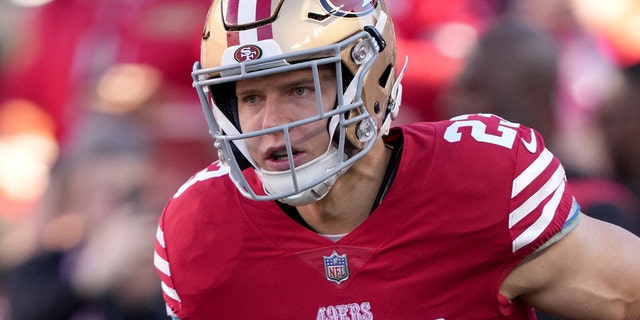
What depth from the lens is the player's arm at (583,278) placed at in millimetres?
3096

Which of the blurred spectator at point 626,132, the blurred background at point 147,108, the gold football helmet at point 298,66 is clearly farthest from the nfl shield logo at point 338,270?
the blurred spectator at point 626,132

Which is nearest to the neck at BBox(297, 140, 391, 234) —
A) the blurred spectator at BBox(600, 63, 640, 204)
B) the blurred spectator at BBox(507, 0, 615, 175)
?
the blurred spectator at BBox(600, 63, 640, 204)

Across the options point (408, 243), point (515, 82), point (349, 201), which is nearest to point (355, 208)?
point (349, 201)

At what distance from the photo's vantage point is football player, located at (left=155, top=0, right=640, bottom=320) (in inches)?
121

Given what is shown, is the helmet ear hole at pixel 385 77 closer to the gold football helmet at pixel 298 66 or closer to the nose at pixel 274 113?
the gold football helmet at pixel 298 66

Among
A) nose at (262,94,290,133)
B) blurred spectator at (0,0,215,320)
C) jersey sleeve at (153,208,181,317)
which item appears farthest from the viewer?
blurred spectator at (0,0,215,320)

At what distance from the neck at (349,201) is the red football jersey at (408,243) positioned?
6cm

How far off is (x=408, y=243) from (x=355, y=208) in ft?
0.58

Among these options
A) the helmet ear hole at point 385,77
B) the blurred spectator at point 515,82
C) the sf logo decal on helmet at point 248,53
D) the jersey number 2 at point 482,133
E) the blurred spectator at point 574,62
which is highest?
the sf logo decal on helmet at point 248,53

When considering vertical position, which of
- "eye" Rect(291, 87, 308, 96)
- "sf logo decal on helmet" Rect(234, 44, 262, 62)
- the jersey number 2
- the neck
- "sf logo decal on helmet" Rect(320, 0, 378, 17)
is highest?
"sf logo decal on helmet" Rect(320, 0, 378, 17)

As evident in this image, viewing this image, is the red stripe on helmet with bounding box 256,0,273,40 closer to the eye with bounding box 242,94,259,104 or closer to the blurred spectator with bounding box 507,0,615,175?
the eye with bounding box 242,94,259,104

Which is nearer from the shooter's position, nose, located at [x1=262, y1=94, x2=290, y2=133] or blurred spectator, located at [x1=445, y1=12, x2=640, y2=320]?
nose, located at [x1=262, y1=94, x2=290, y2=133]

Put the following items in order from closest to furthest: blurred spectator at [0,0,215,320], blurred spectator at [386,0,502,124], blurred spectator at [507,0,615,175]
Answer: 1. blurred spectator at [0,0,215,320]
2. blurred spectator at [386,0,502,124]
3. blurred spectator at [507,0,615,175]

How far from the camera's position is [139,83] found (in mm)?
5695
